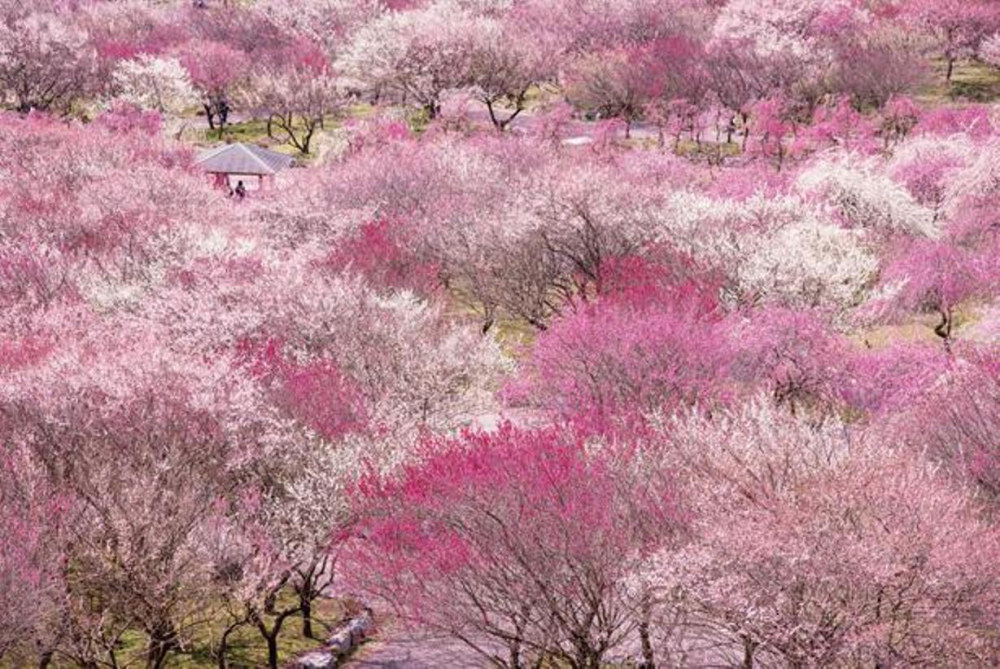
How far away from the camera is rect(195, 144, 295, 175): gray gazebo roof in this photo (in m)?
56.1

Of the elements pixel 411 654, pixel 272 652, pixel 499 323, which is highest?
pixel 272 652

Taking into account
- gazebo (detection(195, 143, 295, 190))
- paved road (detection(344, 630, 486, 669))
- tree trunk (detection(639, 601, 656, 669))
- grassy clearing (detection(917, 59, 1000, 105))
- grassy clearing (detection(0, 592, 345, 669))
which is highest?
tree trunk (detection(639, 601, 656, 669))

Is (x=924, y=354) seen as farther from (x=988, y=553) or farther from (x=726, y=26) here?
(x=726, y=26)

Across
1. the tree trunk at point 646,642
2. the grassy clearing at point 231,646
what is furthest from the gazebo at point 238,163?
the tree trunk at point 646,642

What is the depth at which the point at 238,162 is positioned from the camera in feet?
185

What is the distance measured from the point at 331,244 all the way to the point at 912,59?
162 ft

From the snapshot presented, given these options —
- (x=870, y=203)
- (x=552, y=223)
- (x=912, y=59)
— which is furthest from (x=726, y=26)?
(x=552, y=223)

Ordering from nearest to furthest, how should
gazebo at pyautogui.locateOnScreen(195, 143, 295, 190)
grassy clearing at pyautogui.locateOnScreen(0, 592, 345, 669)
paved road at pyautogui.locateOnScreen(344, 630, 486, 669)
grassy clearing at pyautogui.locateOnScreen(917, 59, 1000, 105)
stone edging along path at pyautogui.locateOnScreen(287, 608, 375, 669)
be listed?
1. paved road at pyautogui.locateOnScreen(344, 630, 486, 669)
2. stone edging along path at pyautogui.locateOnScreen(287, 608, 375, 669)
3. grassy clearing at pyautogui.locateOnScreen(0, 592, 345, 669)
4. gazebo at pyautogui.locateOnScreen(195, 143, 295, 190)
5. grassy clearing at pyautogui.locateOnScreen(917, 59, 1000, 105)

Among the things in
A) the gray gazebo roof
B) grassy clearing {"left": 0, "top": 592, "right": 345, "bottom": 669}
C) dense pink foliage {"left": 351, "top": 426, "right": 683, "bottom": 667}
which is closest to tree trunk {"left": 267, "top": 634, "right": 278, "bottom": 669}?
grassy clearing {"left": 0, "top": 592, "right": 345, "bottom": 669}

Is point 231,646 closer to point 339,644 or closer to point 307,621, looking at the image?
point 307,621

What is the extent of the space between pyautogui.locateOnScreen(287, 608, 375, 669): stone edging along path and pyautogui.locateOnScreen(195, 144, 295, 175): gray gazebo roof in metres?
36.6

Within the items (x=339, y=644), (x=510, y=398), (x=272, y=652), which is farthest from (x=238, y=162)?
(x=272, y=652)

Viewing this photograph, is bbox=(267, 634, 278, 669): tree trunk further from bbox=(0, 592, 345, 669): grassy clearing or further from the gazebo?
the gazebo

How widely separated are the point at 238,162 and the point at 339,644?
38683 millimetres
